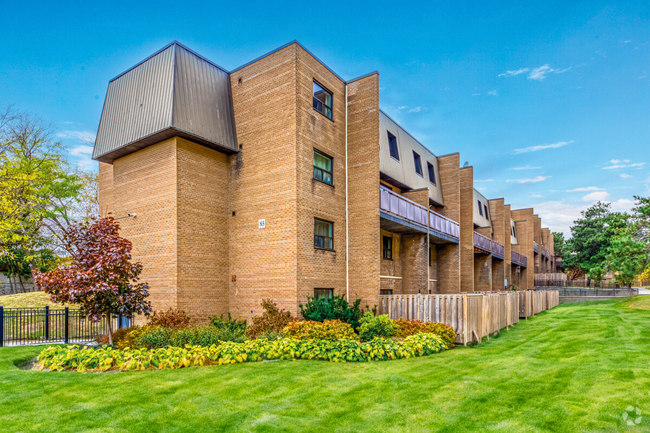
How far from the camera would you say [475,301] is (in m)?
Result: 14.2

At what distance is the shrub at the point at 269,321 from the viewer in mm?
13873

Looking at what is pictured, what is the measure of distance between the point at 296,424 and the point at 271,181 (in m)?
10.9

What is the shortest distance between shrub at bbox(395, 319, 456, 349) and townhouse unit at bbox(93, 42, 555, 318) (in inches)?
103

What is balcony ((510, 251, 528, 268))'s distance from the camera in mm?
42544

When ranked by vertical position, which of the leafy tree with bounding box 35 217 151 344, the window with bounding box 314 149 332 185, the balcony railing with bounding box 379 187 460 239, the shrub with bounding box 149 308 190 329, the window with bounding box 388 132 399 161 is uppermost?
the window with bounding box 388 132 399 161

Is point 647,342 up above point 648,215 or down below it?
below

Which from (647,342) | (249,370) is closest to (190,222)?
(249,370)

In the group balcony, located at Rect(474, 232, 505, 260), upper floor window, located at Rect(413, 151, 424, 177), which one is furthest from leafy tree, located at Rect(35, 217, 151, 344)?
balcony, located at Rect(474, 232, 505, 260)

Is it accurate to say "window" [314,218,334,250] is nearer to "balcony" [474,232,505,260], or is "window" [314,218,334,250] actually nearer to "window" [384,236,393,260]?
"window" [384,236,393,260]

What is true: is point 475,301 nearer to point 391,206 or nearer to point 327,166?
point 391,206

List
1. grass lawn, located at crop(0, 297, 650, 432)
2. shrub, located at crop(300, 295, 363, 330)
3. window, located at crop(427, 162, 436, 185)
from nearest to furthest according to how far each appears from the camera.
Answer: grass lawn, located at crop(0, 297, 650, 432) → shrub, located at crop(300, 295, 363, 330) → window, located at crop(427, 162, 436, 185)

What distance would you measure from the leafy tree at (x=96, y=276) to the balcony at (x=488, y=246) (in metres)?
23.3

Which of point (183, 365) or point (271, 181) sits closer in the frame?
point (183, 365)

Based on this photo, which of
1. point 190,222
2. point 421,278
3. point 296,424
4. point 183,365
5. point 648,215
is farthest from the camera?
point 648,215
